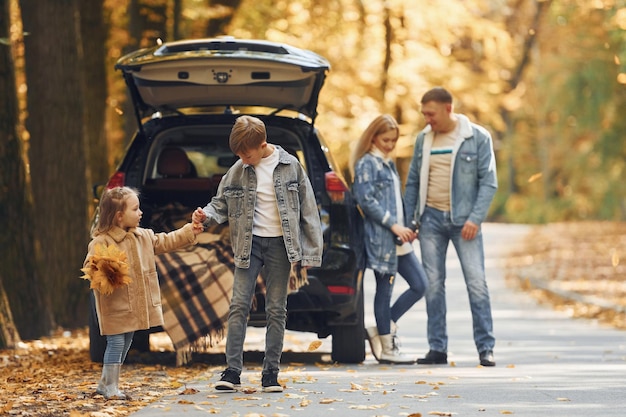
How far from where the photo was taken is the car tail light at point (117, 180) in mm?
9938

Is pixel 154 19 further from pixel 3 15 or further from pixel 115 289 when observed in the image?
pixel 115 289

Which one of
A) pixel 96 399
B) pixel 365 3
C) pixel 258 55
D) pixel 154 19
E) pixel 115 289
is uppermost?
pixel 365 3

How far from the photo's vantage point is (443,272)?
10578mm

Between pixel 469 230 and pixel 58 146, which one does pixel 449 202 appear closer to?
pixel 469 230

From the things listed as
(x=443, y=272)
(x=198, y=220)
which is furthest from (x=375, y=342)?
(x=198, y=220)

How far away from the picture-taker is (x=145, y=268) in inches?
314

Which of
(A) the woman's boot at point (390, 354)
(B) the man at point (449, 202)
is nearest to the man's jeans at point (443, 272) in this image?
(B) the man at point (449, 202)

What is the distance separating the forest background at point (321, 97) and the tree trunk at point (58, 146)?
1 centimetres

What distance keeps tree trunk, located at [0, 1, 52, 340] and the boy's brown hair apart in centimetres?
426

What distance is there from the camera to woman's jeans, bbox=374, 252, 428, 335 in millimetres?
10422

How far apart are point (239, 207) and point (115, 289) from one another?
0.91 m

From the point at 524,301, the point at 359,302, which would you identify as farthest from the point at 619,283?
the point at 359,302

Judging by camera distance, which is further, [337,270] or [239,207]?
[337,270]

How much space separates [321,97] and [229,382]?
909 inches
